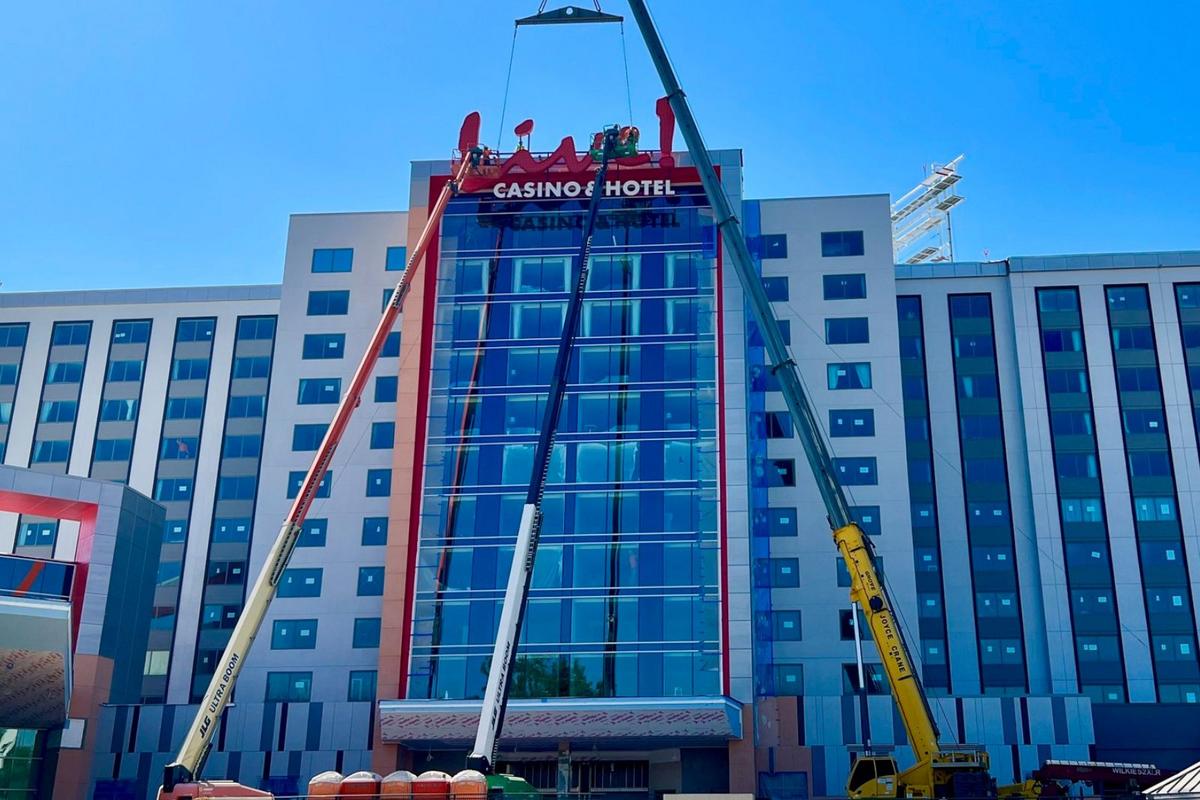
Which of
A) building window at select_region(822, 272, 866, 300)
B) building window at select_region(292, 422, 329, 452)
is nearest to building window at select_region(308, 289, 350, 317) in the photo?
building window at select_region(292, 422, 329, 452)

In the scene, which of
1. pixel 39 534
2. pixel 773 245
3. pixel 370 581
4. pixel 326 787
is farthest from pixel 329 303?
pixel 326 787

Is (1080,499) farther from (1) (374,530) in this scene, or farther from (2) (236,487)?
(2) (236,487)

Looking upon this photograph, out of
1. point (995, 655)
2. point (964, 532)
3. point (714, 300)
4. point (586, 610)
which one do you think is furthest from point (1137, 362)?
point (586, 610)

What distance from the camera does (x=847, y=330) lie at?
89.4 metres

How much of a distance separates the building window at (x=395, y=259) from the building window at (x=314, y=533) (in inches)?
744

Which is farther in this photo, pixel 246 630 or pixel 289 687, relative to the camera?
pixel 289 687

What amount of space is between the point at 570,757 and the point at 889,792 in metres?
25.2

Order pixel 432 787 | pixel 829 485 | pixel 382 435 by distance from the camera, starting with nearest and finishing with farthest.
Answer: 1. pixel 432 787
2. pixel 829 485
3. pixel 382 435

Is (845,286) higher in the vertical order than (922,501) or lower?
higher

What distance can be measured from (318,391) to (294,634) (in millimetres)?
17109

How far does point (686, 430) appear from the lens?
77062 mm

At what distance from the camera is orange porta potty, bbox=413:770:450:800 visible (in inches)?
1674

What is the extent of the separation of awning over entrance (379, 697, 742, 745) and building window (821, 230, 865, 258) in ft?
115

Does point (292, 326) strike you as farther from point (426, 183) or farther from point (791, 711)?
point (791, 711)
